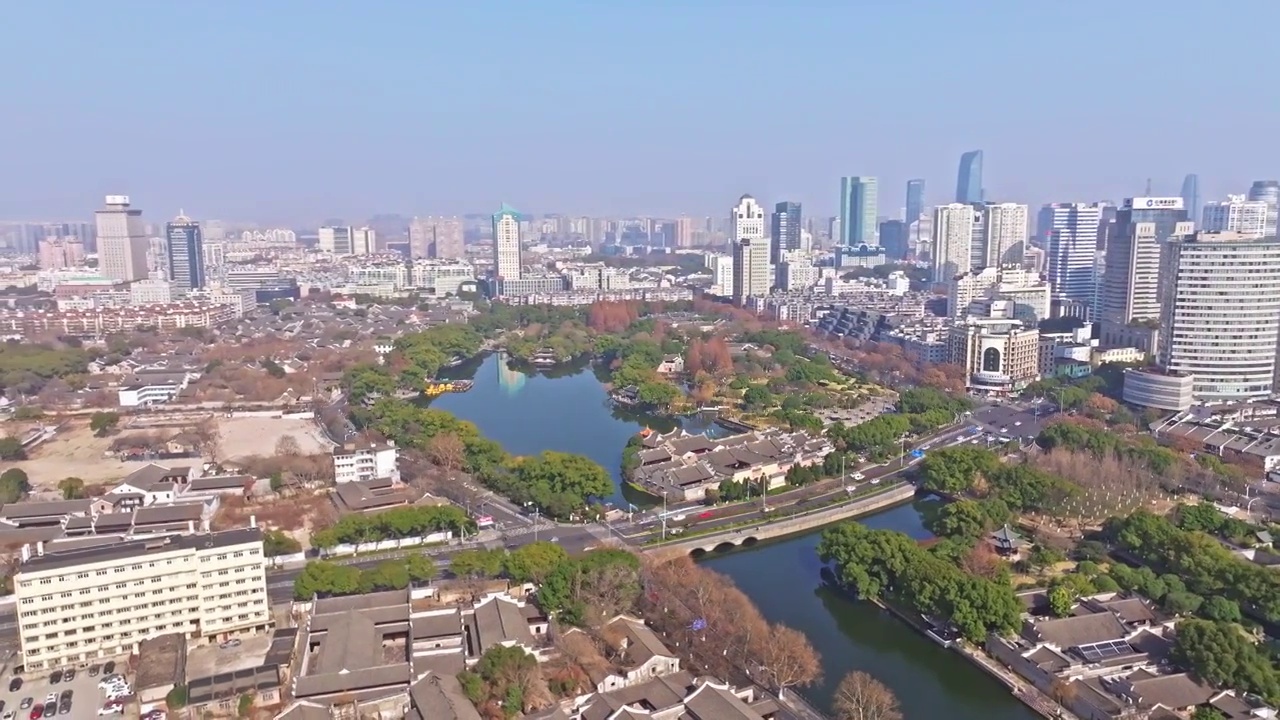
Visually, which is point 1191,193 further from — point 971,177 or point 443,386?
point 443,386

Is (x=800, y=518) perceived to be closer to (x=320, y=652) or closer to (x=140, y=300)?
(x=320, y=652)

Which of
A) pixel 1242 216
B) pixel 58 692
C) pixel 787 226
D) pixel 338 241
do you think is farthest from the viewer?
pixel 338 241

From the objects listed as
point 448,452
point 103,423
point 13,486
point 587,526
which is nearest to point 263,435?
point 103,423

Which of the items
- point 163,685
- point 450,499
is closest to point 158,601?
point 163,685

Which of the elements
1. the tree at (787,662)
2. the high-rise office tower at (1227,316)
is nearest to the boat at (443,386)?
the tree at (787,662)

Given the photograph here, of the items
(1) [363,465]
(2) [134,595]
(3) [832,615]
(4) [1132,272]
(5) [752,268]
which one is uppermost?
(4) [1132,272]

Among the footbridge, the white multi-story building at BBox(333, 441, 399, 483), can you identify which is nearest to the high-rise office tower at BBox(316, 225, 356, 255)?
the white multi-story building at BBox(333, 441, 399, 483)
